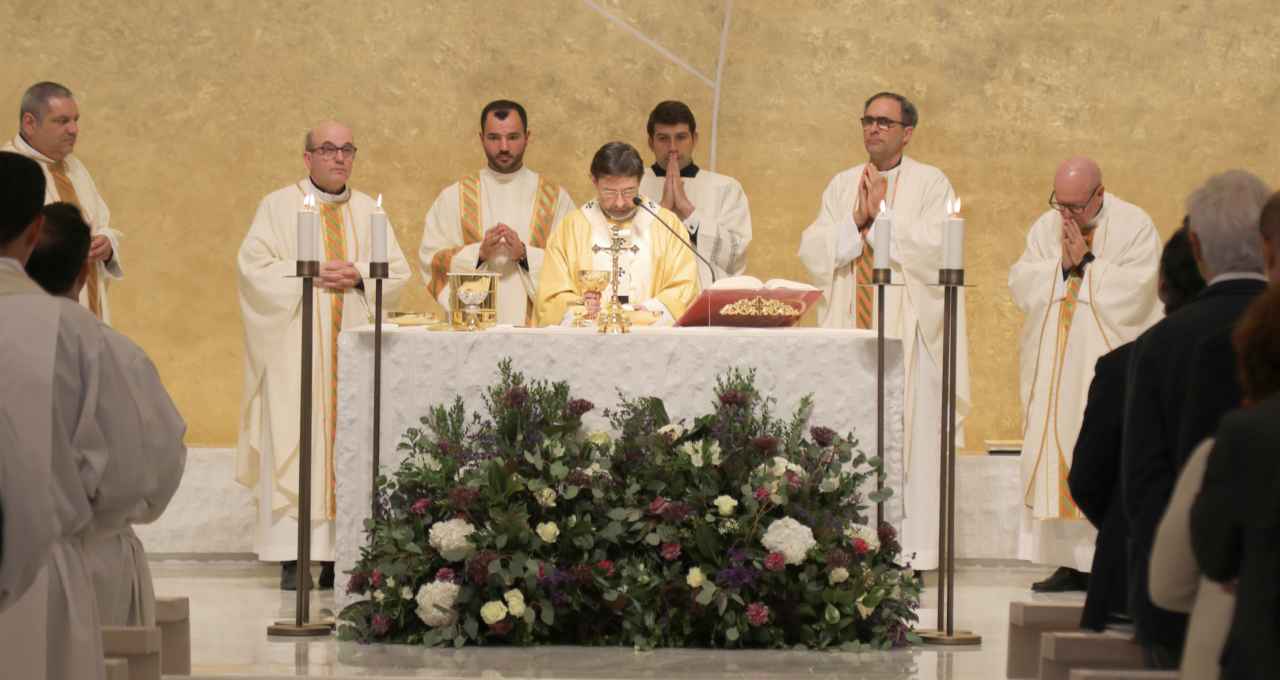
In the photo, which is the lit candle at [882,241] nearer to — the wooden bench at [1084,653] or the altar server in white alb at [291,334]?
the wooden bench at [1084,653]

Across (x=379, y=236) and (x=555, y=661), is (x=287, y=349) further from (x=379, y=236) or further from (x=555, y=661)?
(x=555, y=661)

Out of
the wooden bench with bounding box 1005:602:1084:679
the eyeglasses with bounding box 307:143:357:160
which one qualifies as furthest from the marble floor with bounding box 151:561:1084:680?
the eyeglasses with bounding box 307:143:357:160

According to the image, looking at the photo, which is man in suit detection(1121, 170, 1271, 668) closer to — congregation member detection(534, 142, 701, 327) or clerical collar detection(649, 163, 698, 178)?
congregation member detection(534, 142, 701, 327)

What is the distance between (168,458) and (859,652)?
2.28 metres

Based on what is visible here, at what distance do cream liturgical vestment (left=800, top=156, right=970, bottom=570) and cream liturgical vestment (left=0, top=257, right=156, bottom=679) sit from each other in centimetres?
398

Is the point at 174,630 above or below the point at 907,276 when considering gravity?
below

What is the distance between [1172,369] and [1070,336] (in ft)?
12.7

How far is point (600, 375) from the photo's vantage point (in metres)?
4.44

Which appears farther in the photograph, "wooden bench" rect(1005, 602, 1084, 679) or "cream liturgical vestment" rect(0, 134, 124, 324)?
"cream liturgical vestment" rect(0, 134, 124, 324)

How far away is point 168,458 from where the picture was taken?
2.75 meters

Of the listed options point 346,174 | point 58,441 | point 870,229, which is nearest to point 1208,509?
point 58,441

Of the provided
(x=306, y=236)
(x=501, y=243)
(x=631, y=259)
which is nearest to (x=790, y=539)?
(x=306, y=236)

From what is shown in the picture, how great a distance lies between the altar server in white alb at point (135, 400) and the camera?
261 centimetres

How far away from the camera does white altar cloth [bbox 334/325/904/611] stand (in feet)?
14.6
